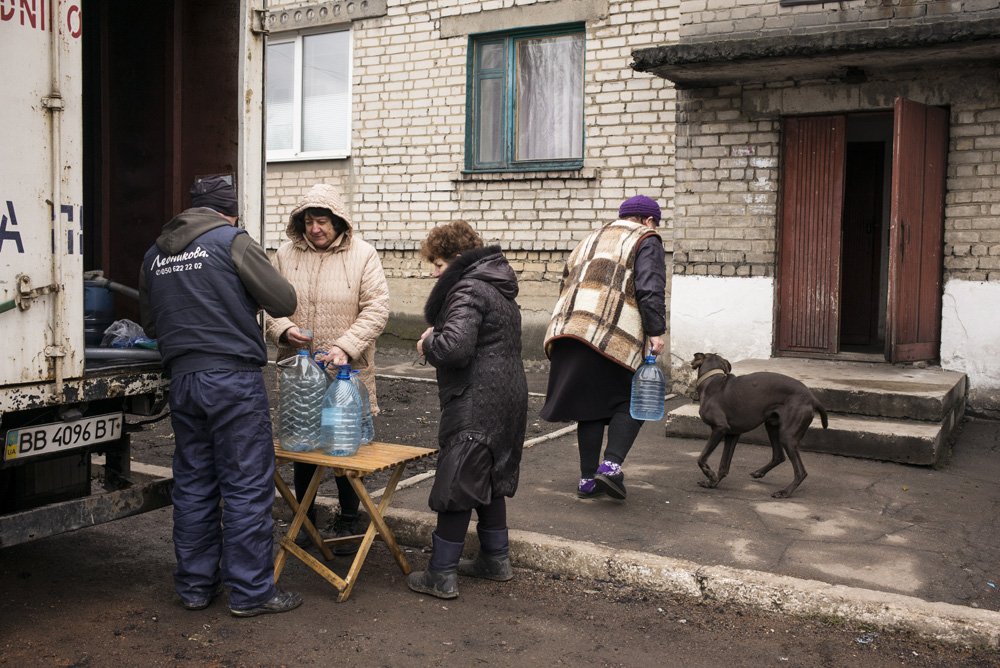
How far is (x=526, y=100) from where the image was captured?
1125 cm

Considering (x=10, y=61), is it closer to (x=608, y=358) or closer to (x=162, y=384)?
(x=162, y=384)

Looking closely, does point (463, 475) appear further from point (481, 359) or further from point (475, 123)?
point (475, 123)

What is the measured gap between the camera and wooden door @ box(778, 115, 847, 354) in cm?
864

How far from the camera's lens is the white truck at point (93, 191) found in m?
3.35

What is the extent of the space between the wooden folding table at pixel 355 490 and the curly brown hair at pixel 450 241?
910 millimetres

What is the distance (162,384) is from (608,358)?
2.39 m

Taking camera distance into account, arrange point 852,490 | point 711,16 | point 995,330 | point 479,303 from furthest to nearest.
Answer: point 711,16
point 995,330
point 852,490
point 479,303

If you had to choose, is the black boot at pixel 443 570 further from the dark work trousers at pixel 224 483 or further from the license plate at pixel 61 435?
the license plate at pixel 61 435

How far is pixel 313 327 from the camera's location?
455 centimetres

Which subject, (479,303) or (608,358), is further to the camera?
(608,358)

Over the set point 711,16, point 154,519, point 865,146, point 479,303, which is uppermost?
point 711,16

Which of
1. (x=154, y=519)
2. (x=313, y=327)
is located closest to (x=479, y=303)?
(x=313, y=327)

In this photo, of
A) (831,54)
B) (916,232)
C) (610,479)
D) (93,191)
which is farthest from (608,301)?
(916,232)

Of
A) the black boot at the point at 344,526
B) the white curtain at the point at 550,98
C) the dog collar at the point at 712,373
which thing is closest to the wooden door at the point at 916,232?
the dog collar at the point at 712,373
